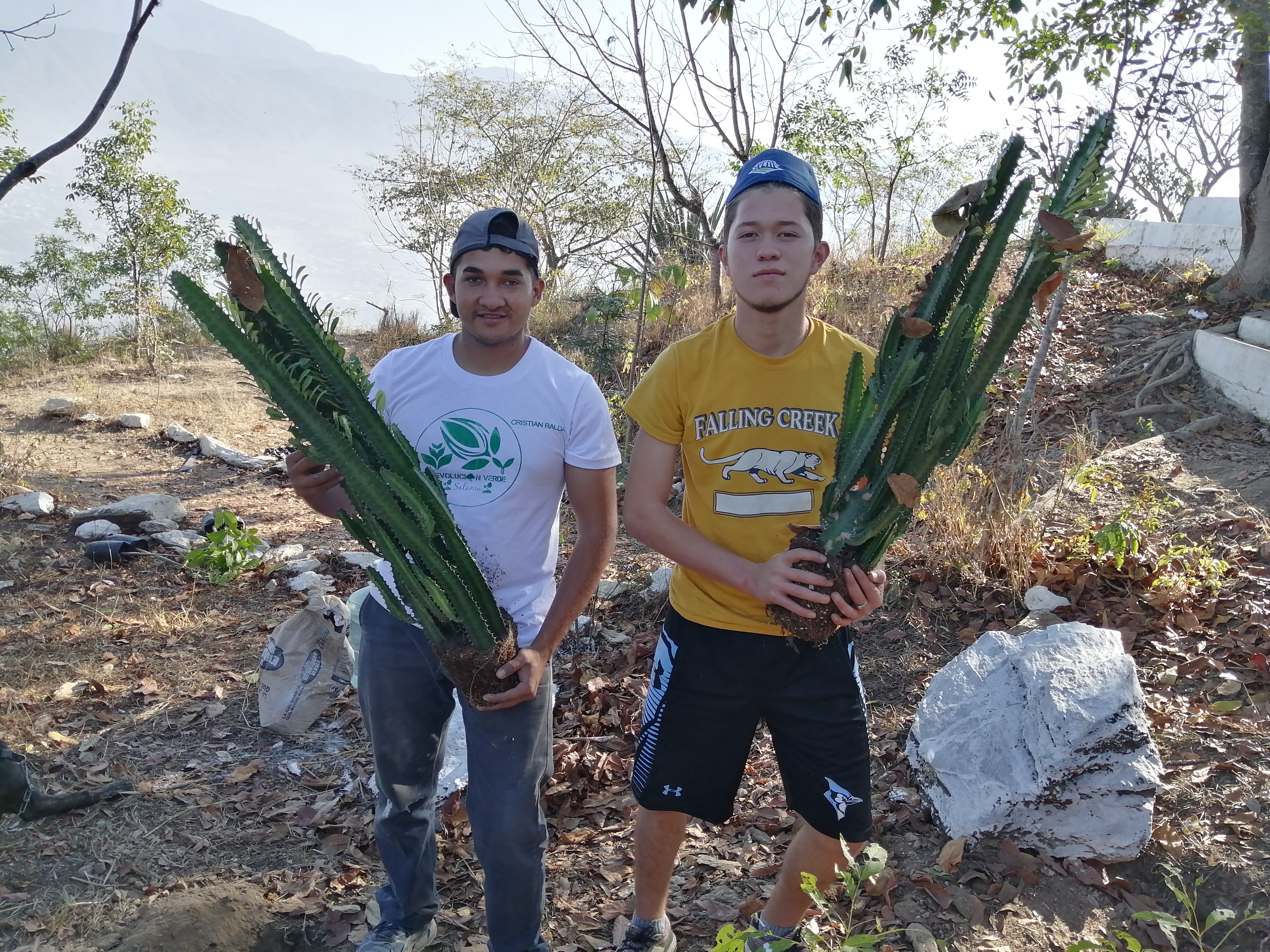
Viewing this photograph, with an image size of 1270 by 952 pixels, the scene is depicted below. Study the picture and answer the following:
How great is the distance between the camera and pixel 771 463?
213 cm

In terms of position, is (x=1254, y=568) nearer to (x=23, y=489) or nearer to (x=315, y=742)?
(x=315, y=742)

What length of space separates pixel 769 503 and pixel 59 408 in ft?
32.7

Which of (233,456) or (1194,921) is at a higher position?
(233,456)

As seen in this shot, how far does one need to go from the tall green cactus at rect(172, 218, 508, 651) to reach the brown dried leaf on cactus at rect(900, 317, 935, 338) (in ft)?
3.77

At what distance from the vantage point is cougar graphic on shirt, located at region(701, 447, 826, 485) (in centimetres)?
213

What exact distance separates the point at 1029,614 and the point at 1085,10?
4372mm

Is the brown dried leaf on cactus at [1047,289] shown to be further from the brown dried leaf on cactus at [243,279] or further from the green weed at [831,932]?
the brown dried leaf on cactus at [243,279]

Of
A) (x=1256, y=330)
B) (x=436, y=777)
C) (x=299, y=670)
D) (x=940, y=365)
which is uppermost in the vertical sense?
(x=1256, y=330)

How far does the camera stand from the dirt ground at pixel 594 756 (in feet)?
8.60

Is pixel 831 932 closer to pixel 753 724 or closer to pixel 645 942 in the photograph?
pixel 753 724

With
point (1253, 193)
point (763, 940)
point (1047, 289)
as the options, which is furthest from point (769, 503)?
point (1253, 193)

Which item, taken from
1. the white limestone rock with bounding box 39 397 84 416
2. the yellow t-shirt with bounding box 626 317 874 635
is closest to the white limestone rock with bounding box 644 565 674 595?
the yellow t-shirt with bounding box 626 317 874 635

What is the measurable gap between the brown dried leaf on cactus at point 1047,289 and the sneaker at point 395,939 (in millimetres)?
2373

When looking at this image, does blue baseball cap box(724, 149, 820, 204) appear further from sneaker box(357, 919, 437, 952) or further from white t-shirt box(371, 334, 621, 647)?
sneaker box(357, 919, 437, 952)
